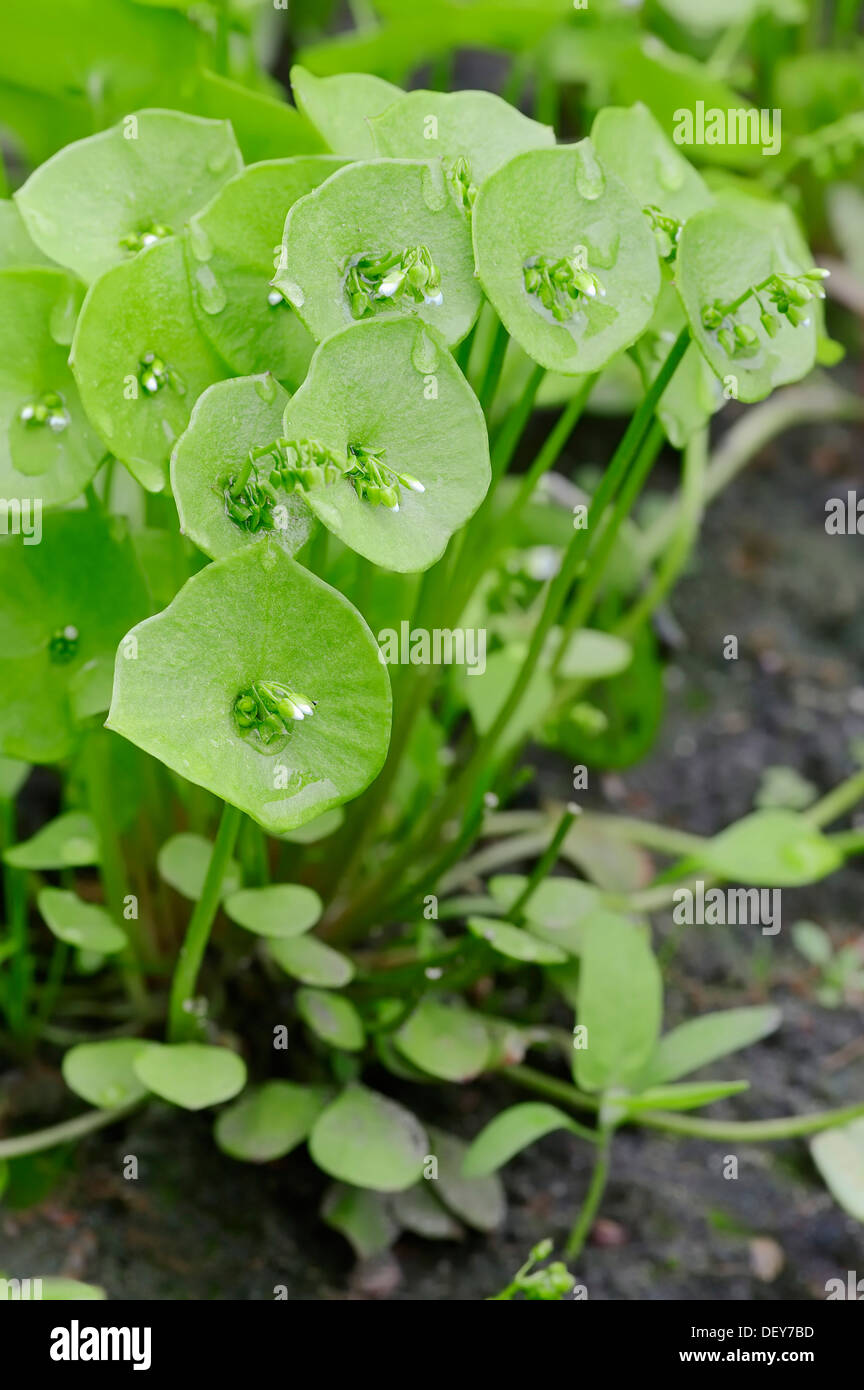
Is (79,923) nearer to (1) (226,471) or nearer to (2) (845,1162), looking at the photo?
(1) (226,471)

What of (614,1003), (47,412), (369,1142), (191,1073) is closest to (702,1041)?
(614,1003)

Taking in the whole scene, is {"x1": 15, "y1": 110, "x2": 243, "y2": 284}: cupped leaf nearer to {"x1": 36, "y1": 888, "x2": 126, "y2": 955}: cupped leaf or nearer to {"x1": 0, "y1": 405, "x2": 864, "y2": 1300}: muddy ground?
{"x1": 36, "y1": 888, "x2": 126, "y2": 955}: cupped leaf

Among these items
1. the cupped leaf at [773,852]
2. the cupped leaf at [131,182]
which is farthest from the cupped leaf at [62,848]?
the cupped leaf at [773,852]

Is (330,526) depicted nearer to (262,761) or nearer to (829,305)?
(262,761)

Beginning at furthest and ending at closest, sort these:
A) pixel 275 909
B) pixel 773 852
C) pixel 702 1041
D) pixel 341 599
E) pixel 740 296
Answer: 1. pixel 773 852
2. pixel 702 1041
3. pixel 275 909
4. pixel 740 296
5. pixel 341 599

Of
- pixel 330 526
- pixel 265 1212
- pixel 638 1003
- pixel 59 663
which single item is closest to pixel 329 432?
pixel 330 526

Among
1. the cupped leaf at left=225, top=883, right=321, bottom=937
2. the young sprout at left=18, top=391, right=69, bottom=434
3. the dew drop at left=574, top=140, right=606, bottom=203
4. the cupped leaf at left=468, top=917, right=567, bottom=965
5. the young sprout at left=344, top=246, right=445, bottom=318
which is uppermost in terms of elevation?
the dew drop at left=574, top=140, right=606, bottom=203

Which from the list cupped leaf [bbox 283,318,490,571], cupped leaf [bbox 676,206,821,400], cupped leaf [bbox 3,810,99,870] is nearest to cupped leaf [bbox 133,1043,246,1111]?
cupped leaf [bbox 3,810,99,870]
